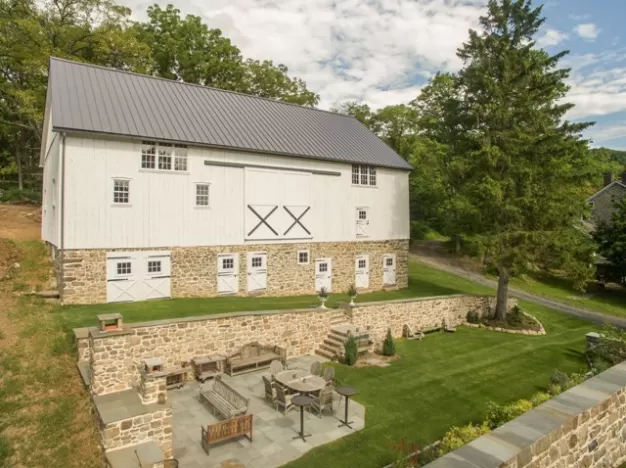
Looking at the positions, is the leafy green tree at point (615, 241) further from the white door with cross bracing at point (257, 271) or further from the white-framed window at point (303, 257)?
the white door with cross bracing at point (257, 271)

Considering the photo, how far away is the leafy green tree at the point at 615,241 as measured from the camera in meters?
29.0

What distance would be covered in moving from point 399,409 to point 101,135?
614 inches

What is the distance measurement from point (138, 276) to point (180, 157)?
580 cm

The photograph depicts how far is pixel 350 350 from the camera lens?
15.8 meters

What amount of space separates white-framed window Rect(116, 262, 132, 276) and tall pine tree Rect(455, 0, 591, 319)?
1626 centimetres

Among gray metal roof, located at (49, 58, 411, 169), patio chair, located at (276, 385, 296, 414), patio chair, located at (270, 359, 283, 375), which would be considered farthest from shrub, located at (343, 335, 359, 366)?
gray metal roof, located at (49, 58, 411, 169)

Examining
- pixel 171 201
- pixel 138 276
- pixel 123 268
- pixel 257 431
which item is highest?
pixel 171 201

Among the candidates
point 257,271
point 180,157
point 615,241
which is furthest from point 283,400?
point 615,241

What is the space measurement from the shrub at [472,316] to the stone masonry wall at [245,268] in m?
5.26

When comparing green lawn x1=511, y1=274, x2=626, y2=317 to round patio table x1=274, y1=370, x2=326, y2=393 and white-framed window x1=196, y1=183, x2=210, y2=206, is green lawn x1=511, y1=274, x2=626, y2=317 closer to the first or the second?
round patio table x1=274, y1=370, x2=326, y2=393

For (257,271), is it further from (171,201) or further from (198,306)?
(171,201)

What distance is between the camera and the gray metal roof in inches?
708

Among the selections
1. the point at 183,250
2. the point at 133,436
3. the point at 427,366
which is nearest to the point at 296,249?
the point at 183,250

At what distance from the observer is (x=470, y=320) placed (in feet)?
74.7
